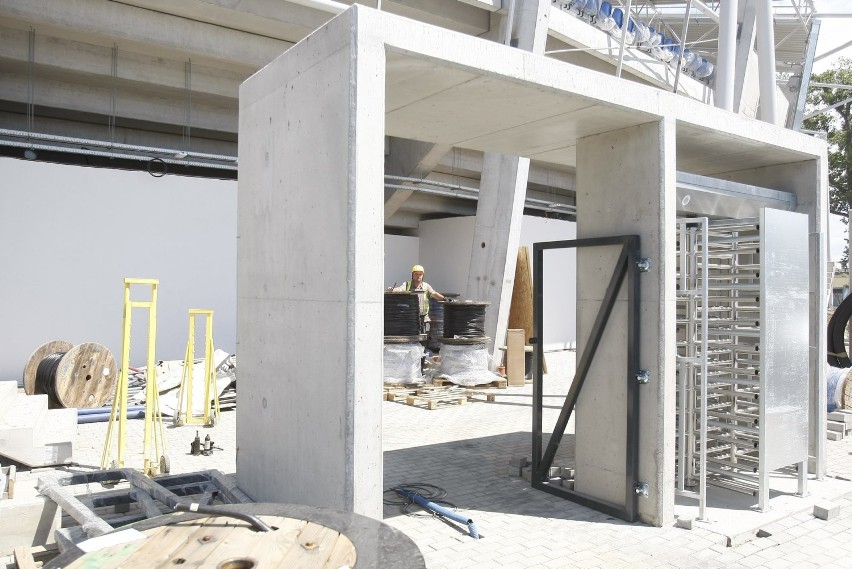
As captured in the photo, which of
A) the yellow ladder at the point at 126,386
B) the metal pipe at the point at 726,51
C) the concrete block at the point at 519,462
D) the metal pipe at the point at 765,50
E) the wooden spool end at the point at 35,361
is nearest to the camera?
the yellow ladder at the point at 126,386

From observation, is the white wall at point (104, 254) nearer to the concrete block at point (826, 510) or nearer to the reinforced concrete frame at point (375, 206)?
the reinforced concrete frame at point (375, 206)

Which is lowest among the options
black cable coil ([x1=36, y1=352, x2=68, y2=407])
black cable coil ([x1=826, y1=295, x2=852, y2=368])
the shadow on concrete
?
the shadow on concrete

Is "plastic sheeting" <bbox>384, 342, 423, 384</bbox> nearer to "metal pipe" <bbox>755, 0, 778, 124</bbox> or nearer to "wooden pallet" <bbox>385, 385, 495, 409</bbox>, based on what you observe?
"wooden pallet" <bbox>385, 385, 495, 409</bbox>

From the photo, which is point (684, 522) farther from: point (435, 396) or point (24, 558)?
point (435, 396)

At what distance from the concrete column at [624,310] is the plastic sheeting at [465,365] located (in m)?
7.53

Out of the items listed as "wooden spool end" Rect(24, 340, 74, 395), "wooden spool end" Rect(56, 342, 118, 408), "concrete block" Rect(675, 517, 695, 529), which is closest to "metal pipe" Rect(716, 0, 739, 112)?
"concrete block" Rect(675, 517, 695, 529)

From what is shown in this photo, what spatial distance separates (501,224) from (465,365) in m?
3.71

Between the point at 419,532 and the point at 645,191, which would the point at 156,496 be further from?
the point at 645,191

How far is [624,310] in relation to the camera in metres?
6.07

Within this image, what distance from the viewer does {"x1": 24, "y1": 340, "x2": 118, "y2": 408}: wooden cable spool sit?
1034 centimetres

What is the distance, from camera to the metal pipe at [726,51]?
12714 millimetres

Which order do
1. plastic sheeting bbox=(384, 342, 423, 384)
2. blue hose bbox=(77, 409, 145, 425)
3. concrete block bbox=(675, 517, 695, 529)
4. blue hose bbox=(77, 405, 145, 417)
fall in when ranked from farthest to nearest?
plastic sheeting bbox=(384, 342, 423, 384), blue hose bbox=(77, 405, 145, 417), blue hose bbox=(77, 409, 145, 425), concrete block bbox=(675, 517, 695, 529)

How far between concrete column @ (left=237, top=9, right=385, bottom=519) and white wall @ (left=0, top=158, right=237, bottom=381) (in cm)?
1037

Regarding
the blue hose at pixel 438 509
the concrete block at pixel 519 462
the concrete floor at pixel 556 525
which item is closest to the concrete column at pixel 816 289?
the concrete floor at pixel 556 525
